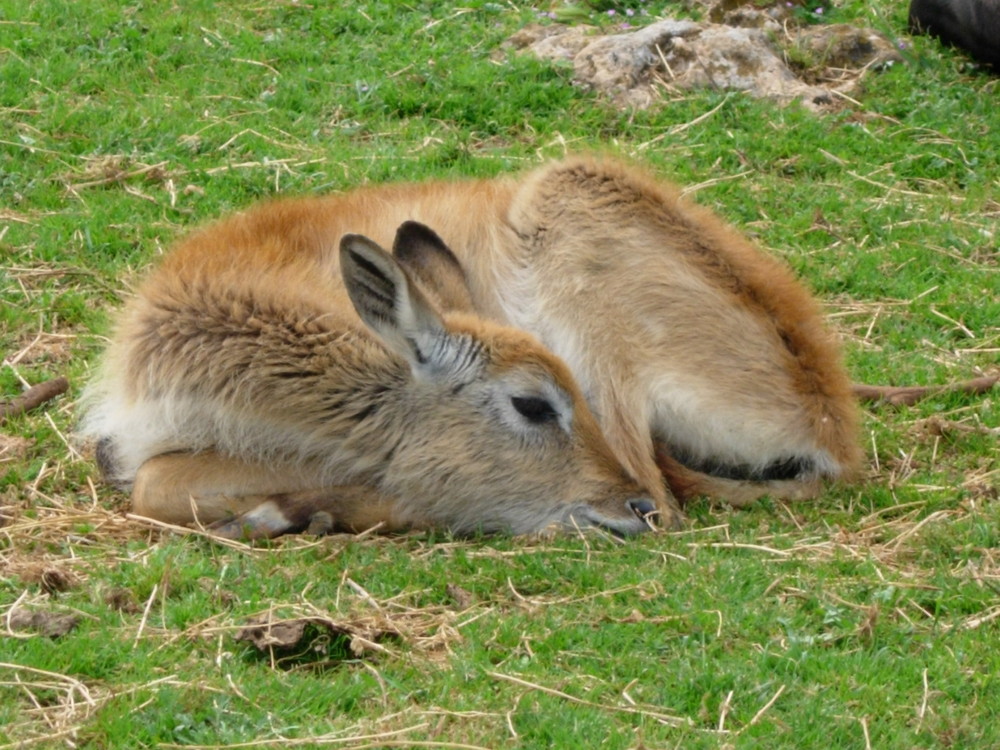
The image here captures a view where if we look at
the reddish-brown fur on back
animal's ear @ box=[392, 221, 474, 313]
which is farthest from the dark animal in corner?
animal's ear @ box=[392, 221, 474, 313]

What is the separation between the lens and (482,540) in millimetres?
6180

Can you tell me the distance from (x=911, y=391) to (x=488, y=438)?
238cm

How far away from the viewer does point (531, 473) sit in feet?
20.5

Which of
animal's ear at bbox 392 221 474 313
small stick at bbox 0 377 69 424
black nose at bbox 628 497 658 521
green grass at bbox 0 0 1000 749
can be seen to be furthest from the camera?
small stick at bbox 0 377 69 424

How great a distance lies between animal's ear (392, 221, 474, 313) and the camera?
22.2 feet

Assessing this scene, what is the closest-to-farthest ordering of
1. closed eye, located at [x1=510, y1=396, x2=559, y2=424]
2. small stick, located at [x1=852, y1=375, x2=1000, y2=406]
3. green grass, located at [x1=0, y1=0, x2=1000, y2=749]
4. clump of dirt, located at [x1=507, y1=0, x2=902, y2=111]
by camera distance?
green grass, located at [x1=0, y1=0, x2=1000, y2=749] → closed eye, located at [x1=510, y1=396, x2=559, y2=424] → small stick, located at [x1=852, y1=375, x2=1000, y2=406] → clump of dirt, located at [x1=507, y1=0, x2=902, y2=111]

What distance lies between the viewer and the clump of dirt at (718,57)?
1118cm

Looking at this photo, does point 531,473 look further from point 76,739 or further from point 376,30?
point 376,30

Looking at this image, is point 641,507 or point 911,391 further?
point 911,391

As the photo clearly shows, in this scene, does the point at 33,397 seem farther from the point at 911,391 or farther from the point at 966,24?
the point at 966,24

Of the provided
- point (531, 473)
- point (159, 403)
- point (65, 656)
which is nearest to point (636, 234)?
point (531, 473)

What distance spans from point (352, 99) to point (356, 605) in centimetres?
622

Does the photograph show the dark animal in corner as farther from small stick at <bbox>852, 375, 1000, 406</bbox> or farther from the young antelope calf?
the young antelope calf

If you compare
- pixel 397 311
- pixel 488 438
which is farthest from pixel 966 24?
pixel 397 311
